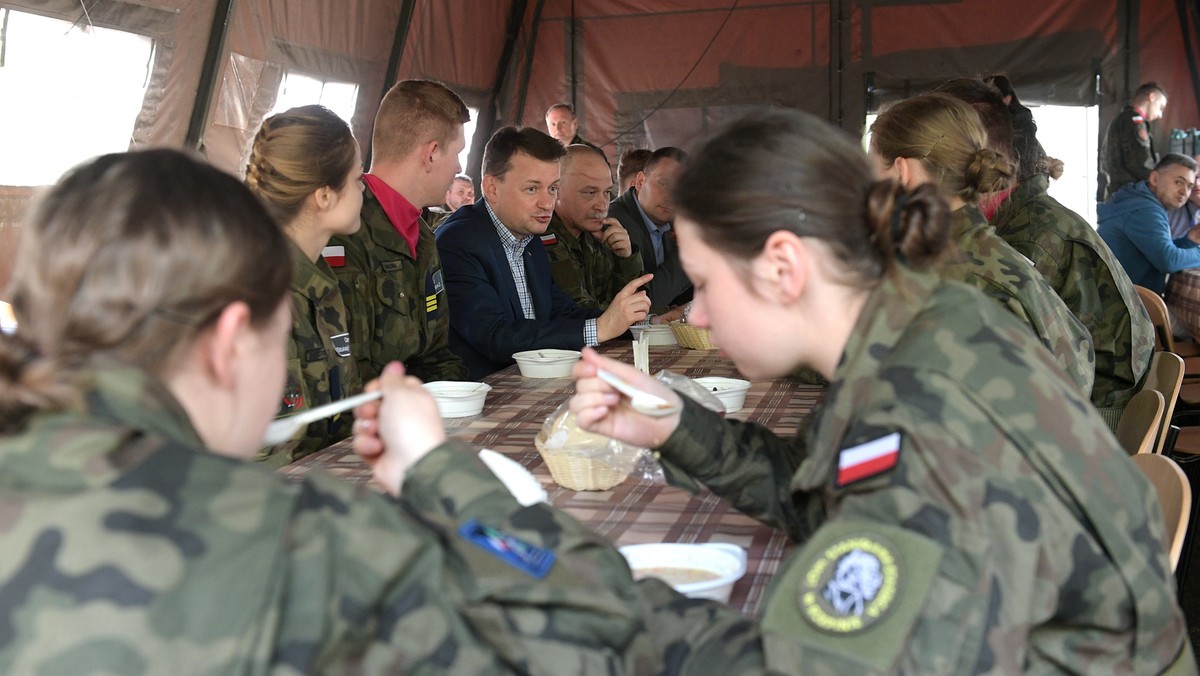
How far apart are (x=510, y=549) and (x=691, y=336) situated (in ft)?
9.62

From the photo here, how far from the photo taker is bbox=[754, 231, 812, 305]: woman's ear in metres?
1.40

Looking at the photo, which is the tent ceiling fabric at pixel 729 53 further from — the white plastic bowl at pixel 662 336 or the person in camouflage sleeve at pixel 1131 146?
the white plastic bowl at pixel 662 336

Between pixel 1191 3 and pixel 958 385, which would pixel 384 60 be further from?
pixel 958 385

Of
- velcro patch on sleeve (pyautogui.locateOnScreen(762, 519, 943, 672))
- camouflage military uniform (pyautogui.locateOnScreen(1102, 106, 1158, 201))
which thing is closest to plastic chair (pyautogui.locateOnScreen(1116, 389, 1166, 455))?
velcro patch on sleeve (pyautogui.locateOnScreen(762, 519, 943, 672))

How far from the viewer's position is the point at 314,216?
9.93 ft

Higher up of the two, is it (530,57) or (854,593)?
(530,57)

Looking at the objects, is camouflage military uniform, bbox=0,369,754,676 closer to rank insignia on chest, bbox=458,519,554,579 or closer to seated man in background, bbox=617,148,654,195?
rank insignia on chest, bbox=458,519,554,579

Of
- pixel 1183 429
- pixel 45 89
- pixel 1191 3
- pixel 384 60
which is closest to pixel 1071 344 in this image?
pixel 1183 429

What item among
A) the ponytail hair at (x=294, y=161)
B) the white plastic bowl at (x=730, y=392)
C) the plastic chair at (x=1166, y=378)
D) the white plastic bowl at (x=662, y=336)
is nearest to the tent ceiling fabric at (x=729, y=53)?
the white plastic bowl at (x=662, y=336)

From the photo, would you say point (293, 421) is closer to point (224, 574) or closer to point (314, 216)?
point (224, 574)

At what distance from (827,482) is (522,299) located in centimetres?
323

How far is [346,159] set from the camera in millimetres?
3055

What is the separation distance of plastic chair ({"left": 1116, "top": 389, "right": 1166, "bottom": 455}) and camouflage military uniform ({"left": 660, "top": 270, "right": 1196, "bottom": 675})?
4.14 feet

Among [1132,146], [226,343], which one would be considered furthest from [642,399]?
[1132,146]
